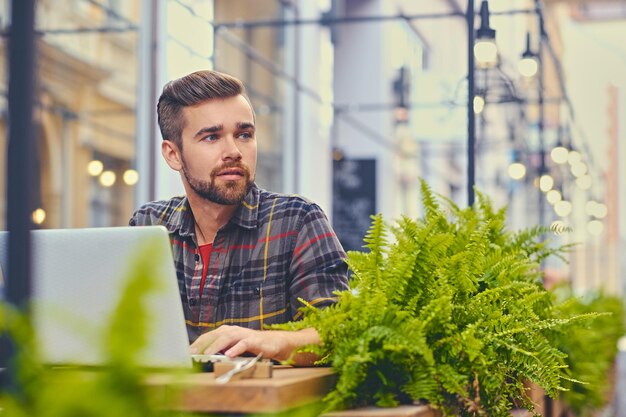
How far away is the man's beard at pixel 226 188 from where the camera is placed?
3006 mm

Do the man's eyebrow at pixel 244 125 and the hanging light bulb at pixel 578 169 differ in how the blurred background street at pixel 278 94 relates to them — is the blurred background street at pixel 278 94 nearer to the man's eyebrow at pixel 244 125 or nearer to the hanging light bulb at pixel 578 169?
the hanging light bulb at pixel 578 169

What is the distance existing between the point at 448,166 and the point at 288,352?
24.6 metres

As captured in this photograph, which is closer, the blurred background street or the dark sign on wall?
the blurred background street

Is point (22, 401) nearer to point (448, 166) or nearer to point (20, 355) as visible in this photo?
point (20, 355)

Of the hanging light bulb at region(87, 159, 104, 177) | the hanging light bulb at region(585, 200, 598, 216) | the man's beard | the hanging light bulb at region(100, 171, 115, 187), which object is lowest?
the man's beard

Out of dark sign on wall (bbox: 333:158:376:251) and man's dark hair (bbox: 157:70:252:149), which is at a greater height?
dark sign on wall (bbox: 333:158:376:251)

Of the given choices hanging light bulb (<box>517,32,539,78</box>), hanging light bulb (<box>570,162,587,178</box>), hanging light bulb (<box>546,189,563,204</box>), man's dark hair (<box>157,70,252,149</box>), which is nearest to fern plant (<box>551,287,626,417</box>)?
man's dark hair (<box>157,70,252,149</box>)

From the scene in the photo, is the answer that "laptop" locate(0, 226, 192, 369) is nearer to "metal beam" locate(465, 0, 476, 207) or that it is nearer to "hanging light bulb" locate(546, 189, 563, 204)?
"metal beam" locate(465, 0, 476, 207)

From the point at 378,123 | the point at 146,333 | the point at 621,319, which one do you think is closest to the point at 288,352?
the point at 146,333

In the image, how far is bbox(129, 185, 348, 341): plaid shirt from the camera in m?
3.03

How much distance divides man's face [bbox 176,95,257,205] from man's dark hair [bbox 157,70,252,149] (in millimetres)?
29

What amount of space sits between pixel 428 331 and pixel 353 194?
13.3 meters

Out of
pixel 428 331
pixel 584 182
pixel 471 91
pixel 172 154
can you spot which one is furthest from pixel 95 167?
pixel 584 182

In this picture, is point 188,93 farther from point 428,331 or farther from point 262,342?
point 428,331
